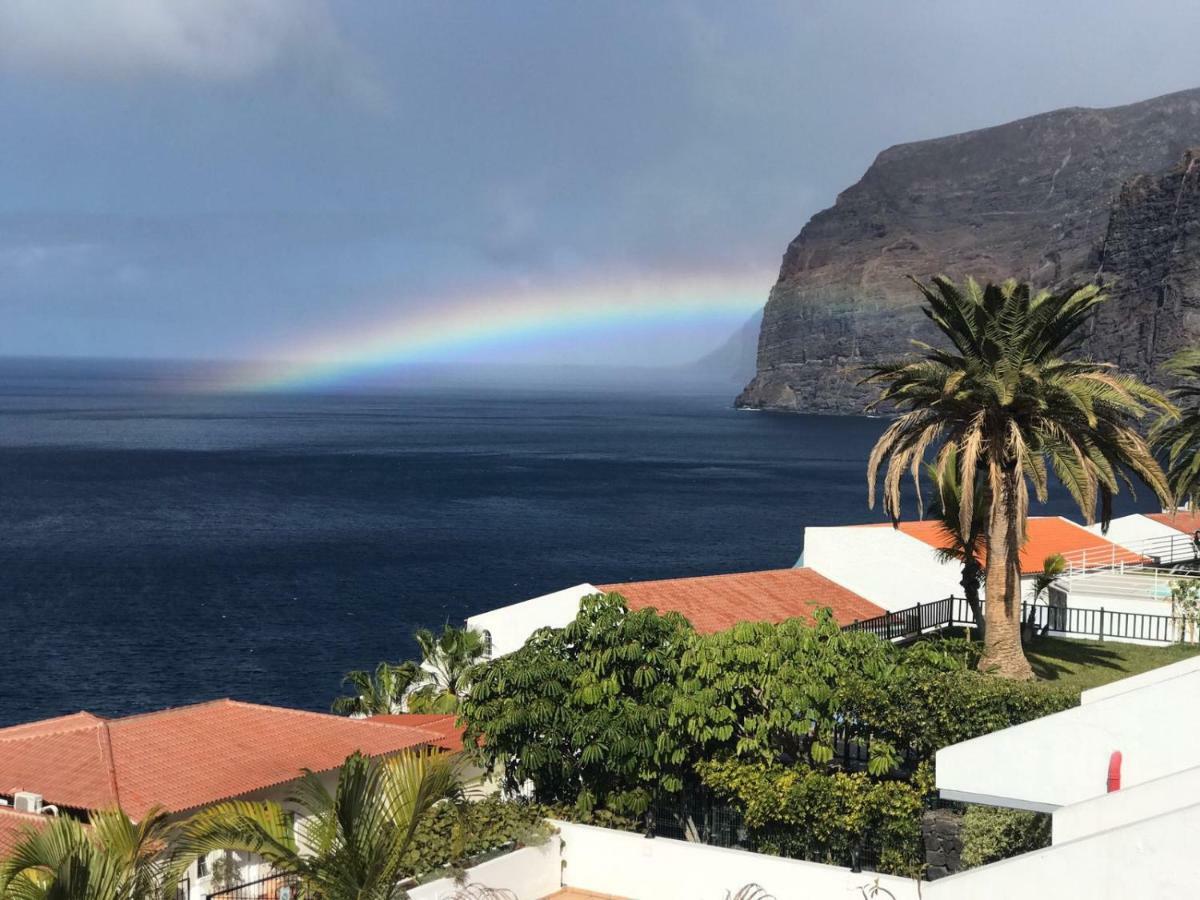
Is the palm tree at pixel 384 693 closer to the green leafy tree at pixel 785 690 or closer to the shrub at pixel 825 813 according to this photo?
the green leafy tree at pixel 785 690

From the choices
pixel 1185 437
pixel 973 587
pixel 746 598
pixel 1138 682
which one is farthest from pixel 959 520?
pixel 1138 682

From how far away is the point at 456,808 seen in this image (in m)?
16.5

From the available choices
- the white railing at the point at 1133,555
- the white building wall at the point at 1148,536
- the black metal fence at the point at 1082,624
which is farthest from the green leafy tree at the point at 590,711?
the white building wall at the point at 1148,536

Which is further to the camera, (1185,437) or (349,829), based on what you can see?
(1185,437)

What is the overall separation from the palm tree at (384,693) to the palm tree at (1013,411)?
16372 millimetres

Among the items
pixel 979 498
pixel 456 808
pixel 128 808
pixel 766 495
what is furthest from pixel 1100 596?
pixel 766 495

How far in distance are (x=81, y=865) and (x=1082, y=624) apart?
2357 centimetres

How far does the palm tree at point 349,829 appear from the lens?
11.5 meters

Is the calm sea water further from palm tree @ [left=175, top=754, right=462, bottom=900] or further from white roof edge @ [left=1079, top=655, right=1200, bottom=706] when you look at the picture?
white roof edge @ [left=1079, top=655, right=1200, bottom=706]

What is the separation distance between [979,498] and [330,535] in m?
77.9

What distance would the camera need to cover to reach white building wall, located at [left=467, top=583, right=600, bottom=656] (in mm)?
31438

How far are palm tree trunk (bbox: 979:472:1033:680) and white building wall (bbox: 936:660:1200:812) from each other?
904 cm

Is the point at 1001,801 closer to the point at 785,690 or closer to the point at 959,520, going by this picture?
the point at 785,690

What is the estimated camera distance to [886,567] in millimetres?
36562
